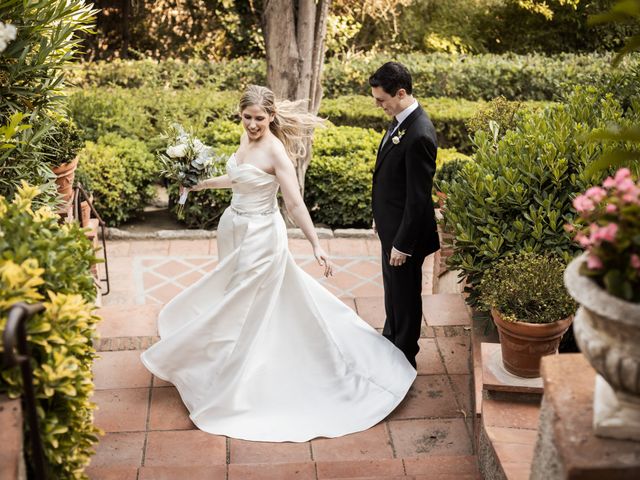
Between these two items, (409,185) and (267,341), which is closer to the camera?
(409,185)

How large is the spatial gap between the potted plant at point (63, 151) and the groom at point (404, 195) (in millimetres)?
2288

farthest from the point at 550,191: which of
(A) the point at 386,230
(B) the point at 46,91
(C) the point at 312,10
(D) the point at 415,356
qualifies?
(C) the point at 312,10

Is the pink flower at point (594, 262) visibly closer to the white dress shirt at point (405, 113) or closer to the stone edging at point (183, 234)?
the white dress shirt at point (405, 113)

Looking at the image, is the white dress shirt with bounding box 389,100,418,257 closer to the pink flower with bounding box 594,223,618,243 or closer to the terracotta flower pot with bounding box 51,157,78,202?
the pink flower with bounding box 594,223,618,243

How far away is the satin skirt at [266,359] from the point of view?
172 inches

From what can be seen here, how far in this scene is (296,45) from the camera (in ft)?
24.3

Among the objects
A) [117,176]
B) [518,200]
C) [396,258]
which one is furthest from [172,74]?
[518,200]

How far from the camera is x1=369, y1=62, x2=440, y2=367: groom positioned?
4375 millimetres

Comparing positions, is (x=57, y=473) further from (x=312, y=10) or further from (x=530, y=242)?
(x=312, y=10)

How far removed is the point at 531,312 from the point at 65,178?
11.3 ft

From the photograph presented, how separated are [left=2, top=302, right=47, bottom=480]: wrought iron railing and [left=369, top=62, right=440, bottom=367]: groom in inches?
89.3

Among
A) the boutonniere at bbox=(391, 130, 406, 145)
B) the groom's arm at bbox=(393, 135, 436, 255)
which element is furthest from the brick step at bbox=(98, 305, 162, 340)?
the boutonniere at bbox=(391, 130, 406, 145)

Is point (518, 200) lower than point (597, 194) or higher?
lower

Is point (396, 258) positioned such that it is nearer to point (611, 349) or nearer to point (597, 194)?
point (597, 194)
